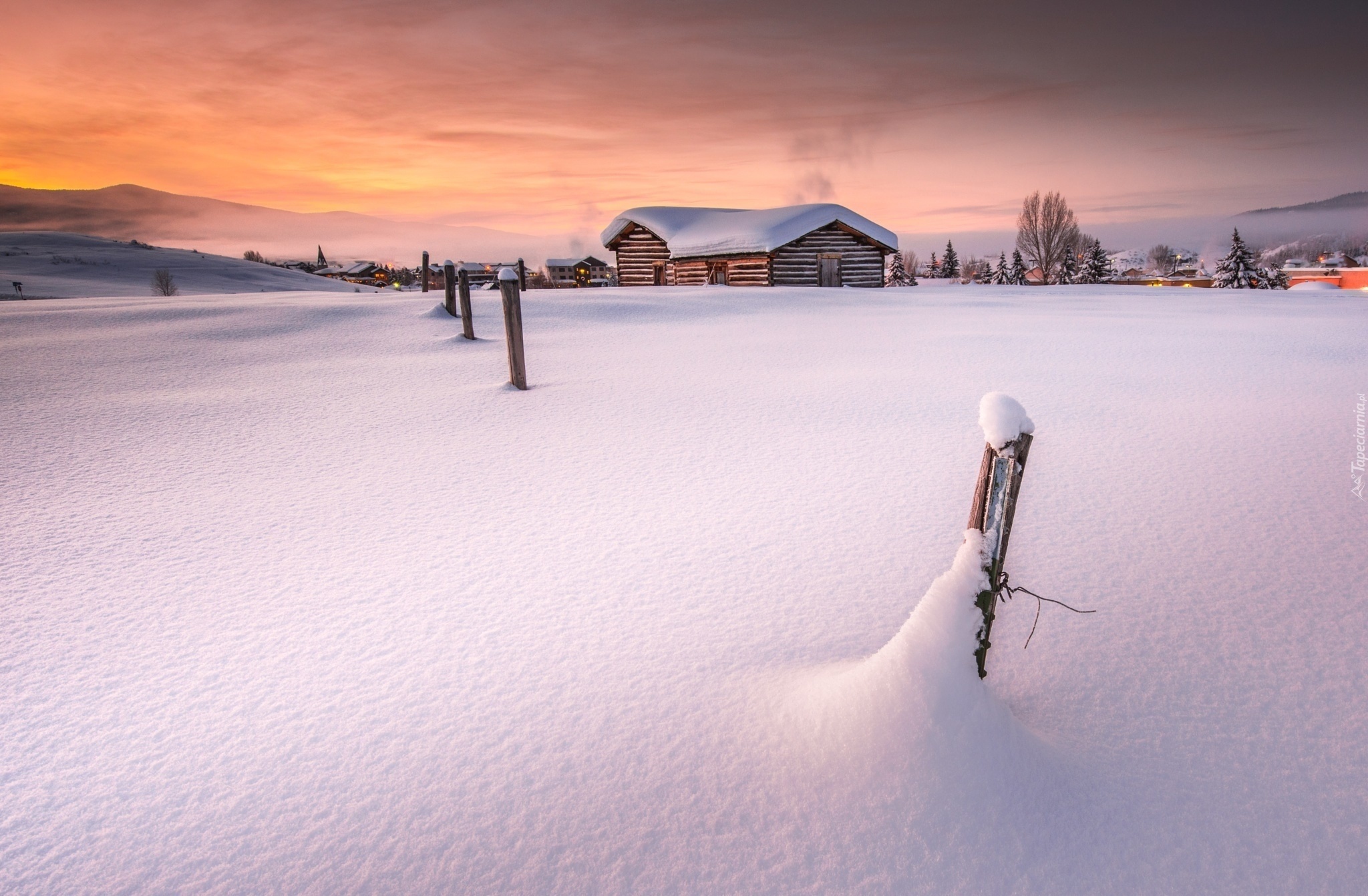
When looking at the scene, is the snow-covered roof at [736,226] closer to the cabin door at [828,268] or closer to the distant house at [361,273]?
the cabin door at [828,268]

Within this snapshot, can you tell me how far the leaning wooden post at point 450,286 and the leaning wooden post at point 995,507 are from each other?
12598 mm

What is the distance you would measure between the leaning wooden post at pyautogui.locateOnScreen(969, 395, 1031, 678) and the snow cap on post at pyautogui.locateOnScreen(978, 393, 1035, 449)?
0.01 metres

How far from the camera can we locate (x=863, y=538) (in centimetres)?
397

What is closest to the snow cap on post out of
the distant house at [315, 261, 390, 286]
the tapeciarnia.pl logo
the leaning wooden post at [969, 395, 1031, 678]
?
the leaning wooden post at [969, 395, 1031, 678]

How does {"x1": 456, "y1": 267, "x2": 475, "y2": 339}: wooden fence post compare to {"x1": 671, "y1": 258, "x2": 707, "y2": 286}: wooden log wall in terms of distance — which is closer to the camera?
{"x1": 456, "y1": 267, "x2": 475, "y2": 339}: wooden fence post

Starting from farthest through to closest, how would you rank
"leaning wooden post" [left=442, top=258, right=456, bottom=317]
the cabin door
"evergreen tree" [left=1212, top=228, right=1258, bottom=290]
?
"evergreen tree" [left=1212, top=228, right=1258, bottom=290], the cabin door, "leaning wooden post" [left=442, top=258, right=456, bottom=317]

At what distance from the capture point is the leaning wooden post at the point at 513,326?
7617mm

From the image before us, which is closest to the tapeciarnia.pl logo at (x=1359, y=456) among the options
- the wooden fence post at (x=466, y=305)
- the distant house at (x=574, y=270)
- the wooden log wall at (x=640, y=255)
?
the wooden fence post at (x=466, y=305)

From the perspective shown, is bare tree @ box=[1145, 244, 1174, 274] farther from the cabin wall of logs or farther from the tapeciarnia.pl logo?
the tapeciarnia.pl logo

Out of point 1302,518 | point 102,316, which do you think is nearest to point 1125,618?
point 1302,518

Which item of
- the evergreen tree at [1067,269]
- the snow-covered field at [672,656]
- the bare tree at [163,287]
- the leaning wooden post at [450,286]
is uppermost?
the evergreen tree at [1067,269]

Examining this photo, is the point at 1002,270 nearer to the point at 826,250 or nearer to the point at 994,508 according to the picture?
the point at 826,250

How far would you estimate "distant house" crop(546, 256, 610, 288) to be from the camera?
74000 millimetres

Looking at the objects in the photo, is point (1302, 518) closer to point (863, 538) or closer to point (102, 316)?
point (863, 538)
